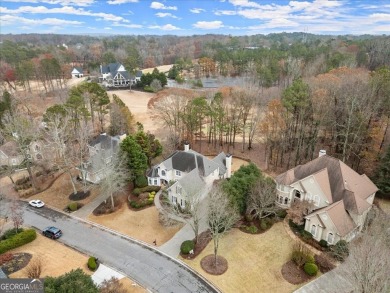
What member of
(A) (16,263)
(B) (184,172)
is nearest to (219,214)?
(B) (184,172)

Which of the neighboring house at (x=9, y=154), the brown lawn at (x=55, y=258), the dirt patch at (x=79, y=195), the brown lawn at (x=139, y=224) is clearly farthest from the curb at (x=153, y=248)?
the neighboring house at (x=9, y=154)

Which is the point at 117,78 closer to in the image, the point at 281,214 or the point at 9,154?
the point at 9,154

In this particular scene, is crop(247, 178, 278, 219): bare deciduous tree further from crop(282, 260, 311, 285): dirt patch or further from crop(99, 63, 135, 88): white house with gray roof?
crop(99, 63, 135, 88): white house with gray roof

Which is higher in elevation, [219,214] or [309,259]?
[219,214]

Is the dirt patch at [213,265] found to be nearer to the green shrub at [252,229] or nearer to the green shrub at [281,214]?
the green shrub at [252,229]

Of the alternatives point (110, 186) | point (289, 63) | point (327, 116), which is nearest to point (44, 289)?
point (110, 186)

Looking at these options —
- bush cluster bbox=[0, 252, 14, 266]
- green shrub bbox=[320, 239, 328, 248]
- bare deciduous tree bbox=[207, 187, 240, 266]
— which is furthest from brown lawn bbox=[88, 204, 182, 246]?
green shrub bbox=[320, 239, 328, 248]

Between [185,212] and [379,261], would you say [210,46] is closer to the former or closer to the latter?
[185,212]
